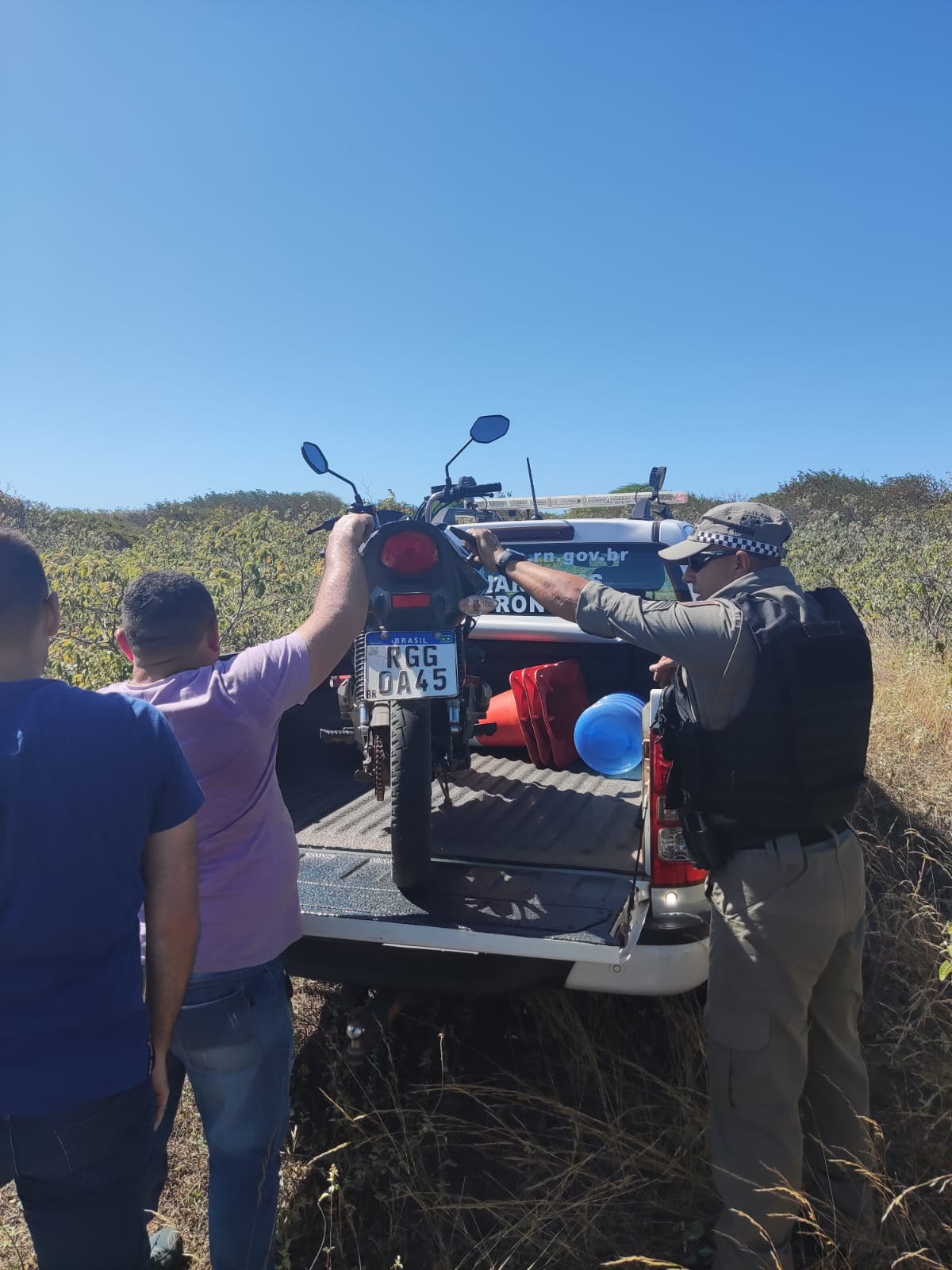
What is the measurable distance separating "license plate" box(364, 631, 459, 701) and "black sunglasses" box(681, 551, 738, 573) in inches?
40.6

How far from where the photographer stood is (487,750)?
4770 mm

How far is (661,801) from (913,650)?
17.8 feet

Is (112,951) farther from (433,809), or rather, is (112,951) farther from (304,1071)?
(433,809)

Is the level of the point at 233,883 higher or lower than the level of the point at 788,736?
lower

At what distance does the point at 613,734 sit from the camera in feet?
13.6

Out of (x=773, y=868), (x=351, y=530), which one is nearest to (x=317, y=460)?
(x=351, y=530)

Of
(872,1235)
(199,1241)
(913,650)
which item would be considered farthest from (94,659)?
(913,650)

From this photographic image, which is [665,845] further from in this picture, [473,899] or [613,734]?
[613,734]

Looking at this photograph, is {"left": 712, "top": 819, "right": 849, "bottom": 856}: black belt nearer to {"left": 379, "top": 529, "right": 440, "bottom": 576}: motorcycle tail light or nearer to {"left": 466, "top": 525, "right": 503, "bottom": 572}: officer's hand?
{"left": 466, "top": 525, "right": 503, "bottom": 572}: officer's hand

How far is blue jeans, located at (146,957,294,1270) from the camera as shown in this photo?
6.30ft

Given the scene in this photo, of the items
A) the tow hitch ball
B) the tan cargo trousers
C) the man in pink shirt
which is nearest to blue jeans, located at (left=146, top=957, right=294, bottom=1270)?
the man in pink shirt

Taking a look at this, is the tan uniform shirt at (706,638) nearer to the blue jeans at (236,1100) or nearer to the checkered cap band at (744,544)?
the checkered cap band at (744,544)

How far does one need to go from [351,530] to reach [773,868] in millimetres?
1523

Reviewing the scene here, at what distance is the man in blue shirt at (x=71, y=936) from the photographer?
4.71 ft
